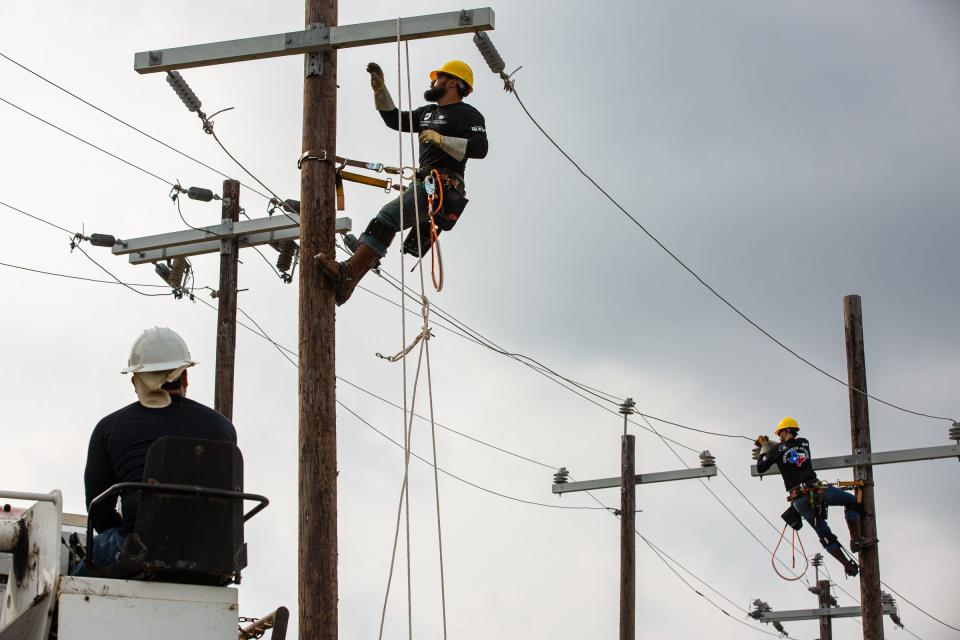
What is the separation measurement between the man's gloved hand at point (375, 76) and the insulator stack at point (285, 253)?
679 cm

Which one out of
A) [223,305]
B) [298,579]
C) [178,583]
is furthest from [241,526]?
[223,305]

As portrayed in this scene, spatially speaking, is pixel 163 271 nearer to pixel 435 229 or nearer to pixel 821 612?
pixel 435 229

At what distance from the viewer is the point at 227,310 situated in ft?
48.8

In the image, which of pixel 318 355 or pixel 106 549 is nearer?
pixel 106 549

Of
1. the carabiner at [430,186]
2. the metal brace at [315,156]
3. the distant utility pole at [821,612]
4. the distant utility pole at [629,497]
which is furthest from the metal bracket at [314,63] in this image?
the distant utility pole at [821,612]

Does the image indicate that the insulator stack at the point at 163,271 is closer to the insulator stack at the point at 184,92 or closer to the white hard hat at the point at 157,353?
the insulator stack at the point at 184,92

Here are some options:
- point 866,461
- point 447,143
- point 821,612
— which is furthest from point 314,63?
point 821,612

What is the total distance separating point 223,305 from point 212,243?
3.13 feet

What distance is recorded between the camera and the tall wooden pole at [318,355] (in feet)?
24.0

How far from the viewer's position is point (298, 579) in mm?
7371

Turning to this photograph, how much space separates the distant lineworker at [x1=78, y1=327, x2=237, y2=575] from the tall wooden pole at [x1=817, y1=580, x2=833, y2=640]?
24.8 m

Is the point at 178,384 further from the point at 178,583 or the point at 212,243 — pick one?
the point at 212,243

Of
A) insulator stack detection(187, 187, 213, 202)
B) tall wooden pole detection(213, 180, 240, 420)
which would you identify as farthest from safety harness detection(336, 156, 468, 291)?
insulator stack detection(187, 187, 213, 202)

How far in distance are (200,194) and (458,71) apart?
7.31m
